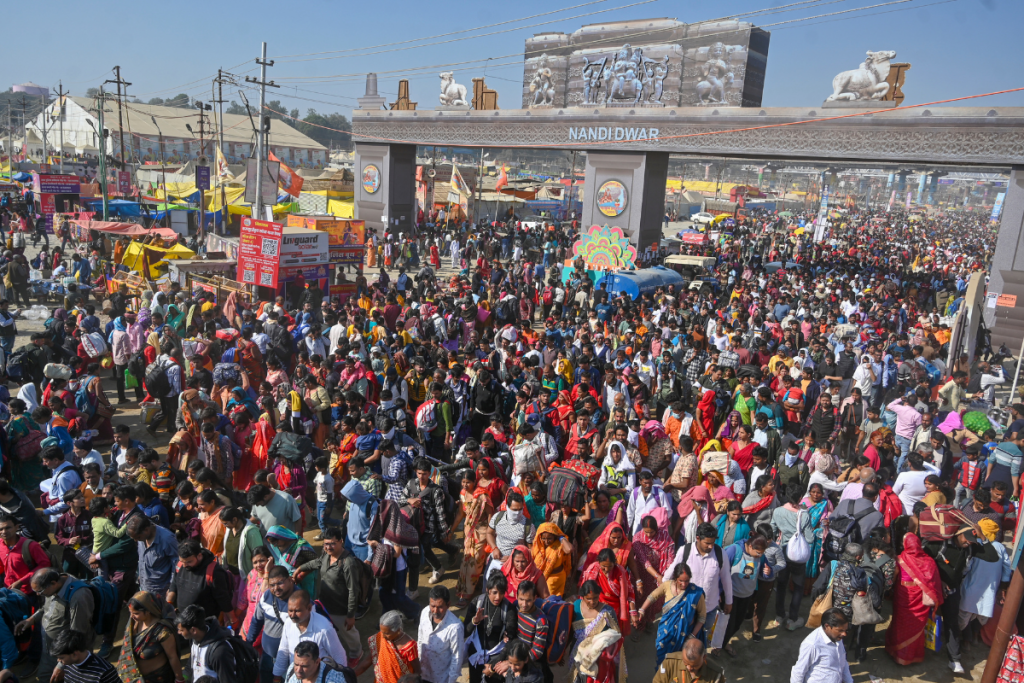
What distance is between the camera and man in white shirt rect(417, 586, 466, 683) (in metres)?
4.11

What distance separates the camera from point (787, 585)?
598cm

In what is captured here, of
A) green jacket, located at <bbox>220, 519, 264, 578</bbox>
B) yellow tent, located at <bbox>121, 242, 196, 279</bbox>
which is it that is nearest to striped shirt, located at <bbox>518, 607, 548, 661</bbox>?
green jacket, located at <bbox>220, 519, 264, 578</bbox>

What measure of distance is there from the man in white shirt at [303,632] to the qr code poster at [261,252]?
1019cm

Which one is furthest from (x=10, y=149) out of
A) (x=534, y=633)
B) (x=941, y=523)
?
(x=941, y=523)

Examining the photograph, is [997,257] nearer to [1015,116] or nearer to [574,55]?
[1015,116]

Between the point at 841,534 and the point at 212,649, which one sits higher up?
the point at 841,534

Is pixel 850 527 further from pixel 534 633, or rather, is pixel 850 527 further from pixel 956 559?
pixel 534 633

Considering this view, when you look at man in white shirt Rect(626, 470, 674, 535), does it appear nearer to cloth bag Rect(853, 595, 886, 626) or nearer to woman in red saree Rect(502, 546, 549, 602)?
woman in red saree Rect(502, 546, 549, 602)

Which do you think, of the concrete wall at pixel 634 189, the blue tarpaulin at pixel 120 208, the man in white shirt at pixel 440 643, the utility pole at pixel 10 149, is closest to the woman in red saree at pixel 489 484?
the man in white shirt at pixel 440 643

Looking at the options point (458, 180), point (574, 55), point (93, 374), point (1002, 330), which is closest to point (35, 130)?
point (458, 180)

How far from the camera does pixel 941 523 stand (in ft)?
17.7

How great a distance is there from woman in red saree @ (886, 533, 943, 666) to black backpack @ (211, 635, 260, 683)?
4780mm

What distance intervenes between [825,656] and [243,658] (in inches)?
139

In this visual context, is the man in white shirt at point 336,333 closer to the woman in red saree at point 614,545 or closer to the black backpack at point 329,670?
the woman in red saree at point 614,545
